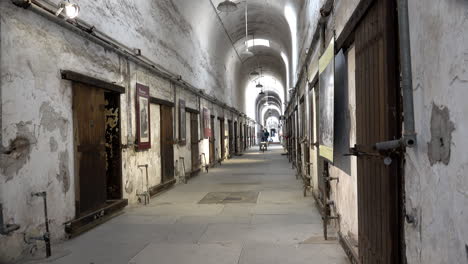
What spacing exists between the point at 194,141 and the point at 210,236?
8.74m

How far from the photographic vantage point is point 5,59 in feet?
14.1

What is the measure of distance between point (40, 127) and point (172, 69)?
21.4 ft

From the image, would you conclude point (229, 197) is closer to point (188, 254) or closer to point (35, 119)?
point (188, 254)

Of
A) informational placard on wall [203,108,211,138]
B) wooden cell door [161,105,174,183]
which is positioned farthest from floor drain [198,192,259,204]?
informational placard on wall [203,108,211,138]

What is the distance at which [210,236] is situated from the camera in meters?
5.43

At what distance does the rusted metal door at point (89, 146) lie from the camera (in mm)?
5887

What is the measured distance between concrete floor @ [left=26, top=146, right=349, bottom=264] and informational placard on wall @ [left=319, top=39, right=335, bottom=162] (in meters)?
1.19

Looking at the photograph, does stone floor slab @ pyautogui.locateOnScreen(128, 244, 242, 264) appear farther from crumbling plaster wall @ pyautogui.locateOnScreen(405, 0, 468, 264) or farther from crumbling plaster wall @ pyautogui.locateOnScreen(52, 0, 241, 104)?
crumbling plaster wall @ pyautogui.locateOnScreen(52, 0, 241, 104)

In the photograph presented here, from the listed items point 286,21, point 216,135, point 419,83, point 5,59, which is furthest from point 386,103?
point 216,135

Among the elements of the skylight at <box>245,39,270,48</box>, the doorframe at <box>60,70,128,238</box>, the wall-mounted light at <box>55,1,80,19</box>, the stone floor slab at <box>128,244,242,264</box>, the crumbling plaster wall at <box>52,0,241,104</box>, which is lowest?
the stone floor slab at <box>128,244,242,264</box>

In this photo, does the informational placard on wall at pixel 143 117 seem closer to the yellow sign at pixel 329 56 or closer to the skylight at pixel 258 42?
the yellow sign at pixel 329 56

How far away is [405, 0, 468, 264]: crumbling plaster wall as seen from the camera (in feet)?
5.39

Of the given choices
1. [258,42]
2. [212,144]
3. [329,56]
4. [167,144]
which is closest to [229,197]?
[167,144]

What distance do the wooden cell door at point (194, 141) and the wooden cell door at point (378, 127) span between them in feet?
34.0
